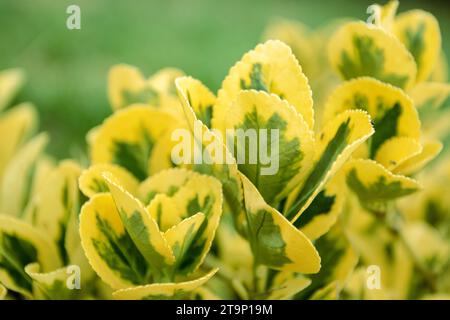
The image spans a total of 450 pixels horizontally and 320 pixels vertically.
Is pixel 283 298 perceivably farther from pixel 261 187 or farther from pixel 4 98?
pixel 4 98

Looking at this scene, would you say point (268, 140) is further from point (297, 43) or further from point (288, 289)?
point (297, 43)

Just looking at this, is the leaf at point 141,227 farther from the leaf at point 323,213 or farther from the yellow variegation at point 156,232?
the leaf at point 323,213

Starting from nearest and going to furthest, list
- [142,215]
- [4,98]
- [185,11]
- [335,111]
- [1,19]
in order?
[142,215] → [335,111] → [4,98] → [1,19] → [185,11]

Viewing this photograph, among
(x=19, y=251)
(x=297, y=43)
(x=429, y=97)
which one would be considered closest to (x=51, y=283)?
(x=19, y=251)

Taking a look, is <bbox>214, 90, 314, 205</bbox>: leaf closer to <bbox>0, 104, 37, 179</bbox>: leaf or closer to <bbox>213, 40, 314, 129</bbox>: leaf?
<bbox>213, 40, 314, 129</bbox>: leaf

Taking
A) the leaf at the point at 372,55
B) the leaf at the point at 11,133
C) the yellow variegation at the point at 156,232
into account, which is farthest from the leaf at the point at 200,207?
the leaf at the point at 11,133

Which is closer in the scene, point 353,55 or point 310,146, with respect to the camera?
point 310,146

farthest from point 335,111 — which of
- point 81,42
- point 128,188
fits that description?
point 81,42
